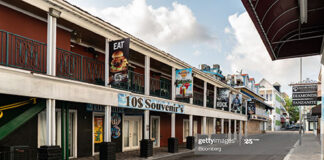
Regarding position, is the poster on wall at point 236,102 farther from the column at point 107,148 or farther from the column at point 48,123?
the column at point 48,123

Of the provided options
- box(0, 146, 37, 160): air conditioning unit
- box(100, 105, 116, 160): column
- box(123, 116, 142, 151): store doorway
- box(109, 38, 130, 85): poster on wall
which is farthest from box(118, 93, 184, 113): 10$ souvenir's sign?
box(0, 146, 37, 160): air conditioning unit

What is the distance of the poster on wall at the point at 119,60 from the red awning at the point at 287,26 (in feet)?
22.5

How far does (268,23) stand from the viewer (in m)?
5.19

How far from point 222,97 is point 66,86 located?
→ 1956 cm

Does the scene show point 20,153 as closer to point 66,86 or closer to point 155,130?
point 66,86

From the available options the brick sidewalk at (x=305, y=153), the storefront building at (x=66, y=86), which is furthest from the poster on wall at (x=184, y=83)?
the brick sidewalk at (x=305, y=153)

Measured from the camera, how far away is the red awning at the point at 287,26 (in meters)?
4.62

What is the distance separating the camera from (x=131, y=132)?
63.5ft

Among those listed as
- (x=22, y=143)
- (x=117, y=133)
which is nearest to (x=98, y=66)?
(x=117, y=133)

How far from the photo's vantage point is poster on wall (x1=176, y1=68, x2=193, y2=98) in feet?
61.6

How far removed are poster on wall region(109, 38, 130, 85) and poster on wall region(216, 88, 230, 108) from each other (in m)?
16.6

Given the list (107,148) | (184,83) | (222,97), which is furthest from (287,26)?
(222,97)

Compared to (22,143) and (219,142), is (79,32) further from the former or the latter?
(219,142)

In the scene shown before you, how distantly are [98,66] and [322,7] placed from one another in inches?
517
